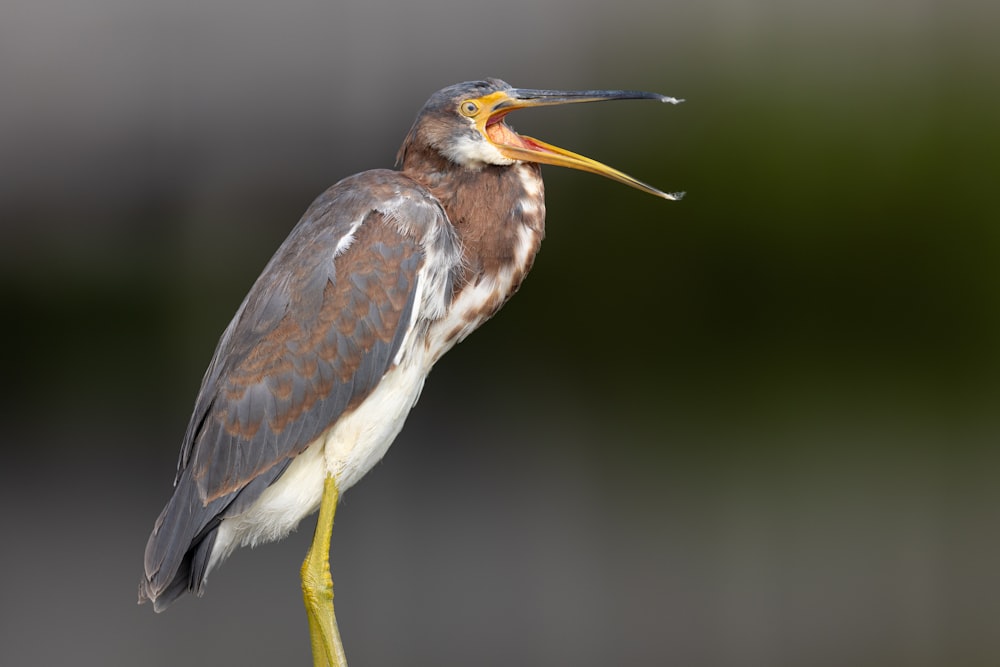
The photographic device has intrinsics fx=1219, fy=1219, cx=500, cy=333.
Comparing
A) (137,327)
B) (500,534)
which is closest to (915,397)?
(500,534)

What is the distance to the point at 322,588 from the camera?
225 cm

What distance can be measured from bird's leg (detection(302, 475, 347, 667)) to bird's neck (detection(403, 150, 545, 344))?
39 centimetres

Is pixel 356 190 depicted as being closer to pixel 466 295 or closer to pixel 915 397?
pixel 466 295

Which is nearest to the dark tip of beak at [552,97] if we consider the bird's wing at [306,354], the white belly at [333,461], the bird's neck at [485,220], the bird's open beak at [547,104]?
the bird's open beak at [547,104]

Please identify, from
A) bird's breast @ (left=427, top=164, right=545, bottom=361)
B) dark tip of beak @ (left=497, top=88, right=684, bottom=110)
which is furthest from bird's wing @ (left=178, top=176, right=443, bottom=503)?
dark tip of beak @ (left=497, top=88, right=684, bottom=110)

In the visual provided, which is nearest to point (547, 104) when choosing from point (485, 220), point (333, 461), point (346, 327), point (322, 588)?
point (485, 220)

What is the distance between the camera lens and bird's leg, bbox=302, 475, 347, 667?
7.34 ft

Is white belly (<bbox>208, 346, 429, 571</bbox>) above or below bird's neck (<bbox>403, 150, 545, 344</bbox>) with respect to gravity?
below

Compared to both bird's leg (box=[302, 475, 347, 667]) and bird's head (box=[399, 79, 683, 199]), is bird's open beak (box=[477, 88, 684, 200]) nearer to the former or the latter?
bird's head (box=[399, 79, 683, 199])

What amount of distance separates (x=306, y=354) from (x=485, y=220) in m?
0.42

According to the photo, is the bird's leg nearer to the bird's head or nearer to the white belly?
the white belly

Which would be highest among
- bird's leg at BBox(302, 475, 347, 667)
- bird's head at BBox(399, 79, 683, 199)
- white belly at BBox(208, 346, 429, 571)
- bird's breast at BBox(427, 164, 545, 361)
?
bird's head at BBox(399, 79, 683, 199)

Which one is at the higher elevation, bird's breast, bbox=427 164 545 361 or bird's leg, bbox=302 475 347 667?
bird's breast, bbox=427 164 545 361

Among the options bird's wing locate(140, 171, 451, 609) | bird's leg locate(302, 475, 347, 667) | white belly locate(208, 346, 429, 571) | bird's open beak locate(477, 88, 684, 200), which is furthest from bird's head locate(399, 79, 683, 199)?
bird's leg locate(302, 475, 347, 667)
